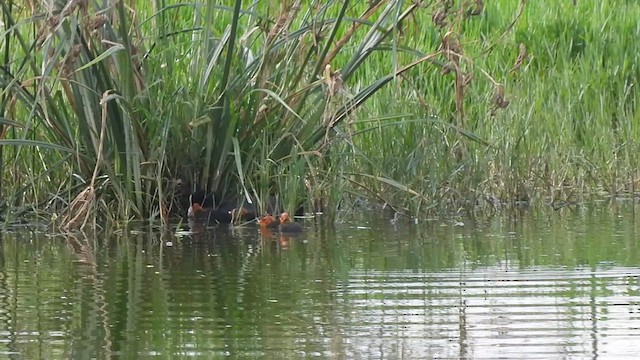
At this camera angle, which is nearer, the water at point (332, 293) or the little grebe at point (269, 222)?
the water at point (332, 293)

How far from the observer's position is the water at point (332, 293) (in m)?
3.59

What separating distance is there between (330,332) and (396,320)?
247mm

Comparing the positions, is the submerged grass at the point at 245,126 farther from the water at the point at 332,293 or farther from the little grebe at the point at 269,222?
the water at the point at 332,293

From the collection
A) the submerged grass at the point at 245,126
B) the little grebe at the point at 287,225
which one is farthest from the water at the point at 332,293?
the submerged grass at the point at 245,126

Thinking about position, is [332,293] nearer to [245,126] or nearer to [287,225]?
[287,225]

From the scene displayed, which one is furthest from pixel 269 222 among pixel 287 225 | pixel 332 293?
pixel 332 293

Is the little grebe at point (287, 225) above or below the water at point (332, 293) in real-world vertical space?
above

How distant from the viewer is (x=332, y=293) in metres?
4.45

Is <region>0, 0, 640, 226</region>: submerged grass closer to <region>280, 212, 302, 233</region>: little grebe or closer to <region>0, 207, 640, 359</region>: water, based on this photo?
<region>280, 212, 302, 233</region>: little grebe

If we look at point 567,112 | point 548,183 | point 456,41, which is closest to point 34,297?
point 456,41

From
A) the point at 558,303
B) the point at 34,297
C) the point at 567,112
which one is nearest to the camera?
the point at 558,303

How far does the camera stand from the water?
3.59m

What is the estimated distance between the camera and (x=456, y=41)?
20.3 ft

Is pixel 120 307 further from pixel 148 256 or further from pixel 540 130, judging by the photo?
pixel 540 130
